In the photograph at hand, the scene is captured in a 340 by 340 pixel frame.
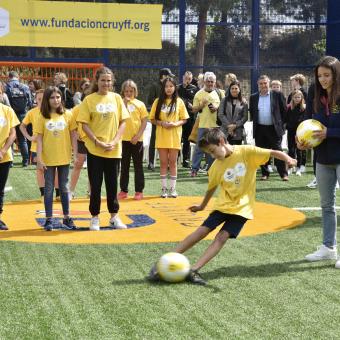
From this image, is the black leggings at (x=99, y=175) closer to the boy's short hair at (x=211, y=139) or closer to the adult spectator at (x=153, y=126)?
the boy's short hair at (x=211, y=139)

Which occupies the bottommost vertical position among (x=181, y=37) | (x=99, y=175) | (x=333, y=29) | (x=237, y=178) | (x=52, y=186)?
(x=52, y=186)

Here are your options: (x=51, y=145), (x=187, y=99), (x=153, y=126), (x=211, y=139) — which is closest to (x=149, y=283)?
(x=211, y=139)

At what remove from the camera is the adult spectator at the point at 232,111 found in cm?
1379

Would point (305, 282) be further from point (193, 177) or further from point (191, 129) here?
point (191, 129)

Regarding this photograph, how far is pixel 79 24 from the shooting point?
19.8 metres

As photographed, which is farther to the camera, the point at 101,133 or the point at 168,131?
the point at 168,131

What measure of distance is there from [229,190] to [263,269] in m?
0.89

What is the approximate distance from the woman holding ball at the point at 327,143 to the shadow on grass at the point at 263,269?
0.61 feet

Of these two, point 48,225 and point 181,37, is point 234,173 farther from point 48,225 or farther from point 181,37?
point 181,37

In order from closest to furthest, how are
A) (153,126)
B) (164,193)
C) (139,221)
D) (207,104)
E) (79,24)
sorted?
(139,221) < (164,193) < (207,104) < (153,126) < (79,24)

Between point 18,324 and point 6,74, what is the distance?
50.8 feet

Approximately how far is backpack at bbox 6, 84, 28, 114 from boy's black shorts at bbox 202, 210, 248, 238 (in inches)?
449

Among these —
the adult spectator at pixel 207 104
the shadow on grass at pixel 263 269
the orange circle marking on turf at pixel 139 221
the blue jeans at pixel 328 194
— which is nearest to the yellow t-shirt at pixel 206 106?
the adult spectator at pixel 207 104

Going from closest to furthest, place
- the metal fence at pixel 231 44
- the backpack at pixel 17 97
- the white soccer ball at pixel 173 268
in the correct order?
the white soccer ball at pixel 173 268 < the backpack at pixel 17 97 < the metal fence at pixel 231 44
